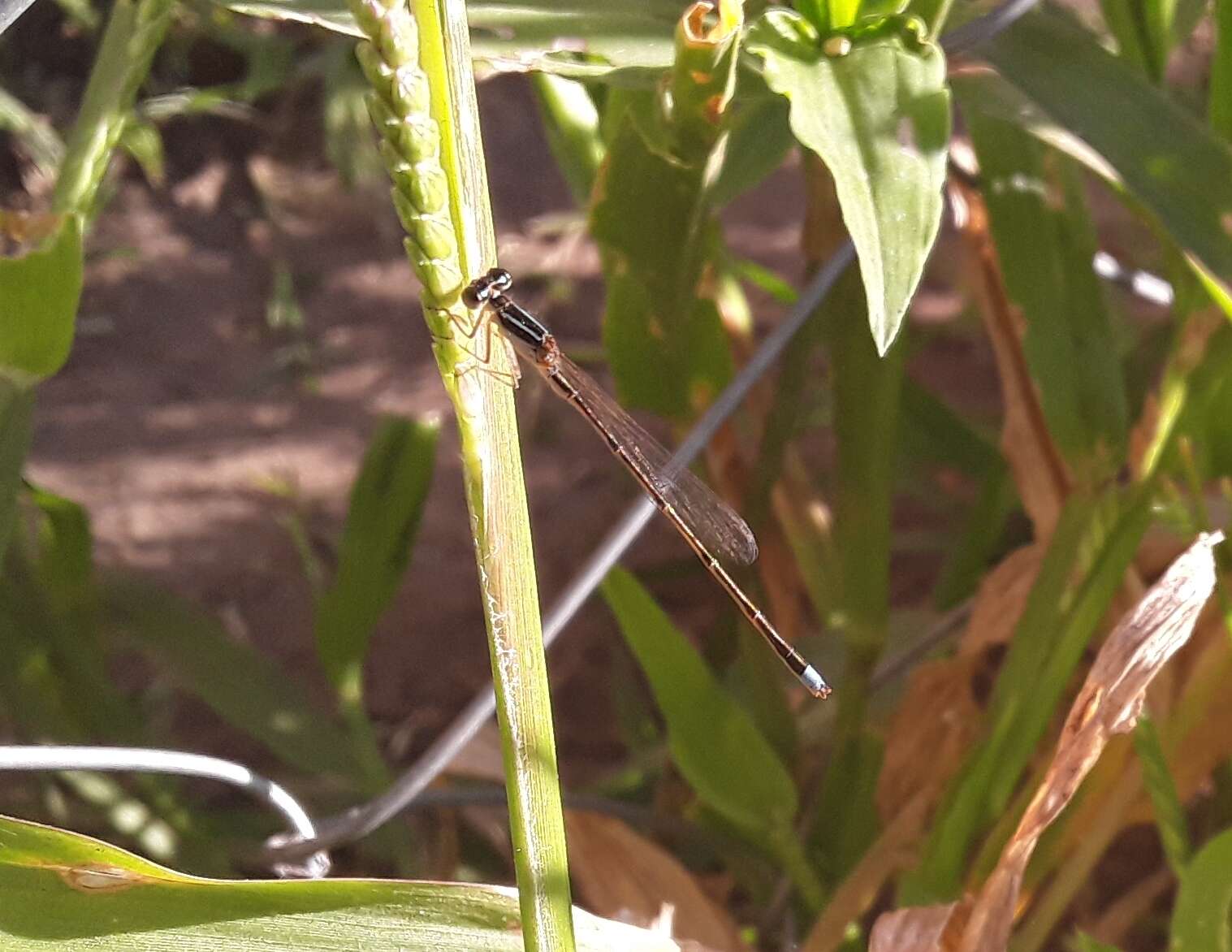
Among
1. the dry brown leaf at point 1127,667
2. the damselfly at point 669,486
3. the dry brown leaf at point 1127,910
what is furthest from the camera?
the dry brown leaf at point 1127,910

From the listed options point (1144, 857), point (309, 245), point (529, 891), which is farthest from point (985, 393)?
point (529, 891)

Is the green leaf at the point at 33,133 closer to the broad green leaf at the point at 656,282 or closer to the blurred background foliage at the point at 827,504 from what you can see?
the blurred background foliage at the point at 827,504

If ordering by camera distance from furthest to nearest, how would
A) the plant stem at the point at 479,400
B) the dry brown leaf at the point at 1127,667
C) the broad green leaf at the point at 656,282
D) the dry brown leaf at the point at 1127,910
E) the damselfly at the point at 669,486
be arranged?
the dry brown leaf at the point at 1127,910, the damselfly at the point at 669,486, the broad green leaf at the point at 656,282, the dry brown leaf at the point at 1127,667, the plant stem at the point at 479,400

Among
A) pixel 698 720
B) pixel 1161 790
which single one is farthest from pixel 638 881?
pixel 1161 790

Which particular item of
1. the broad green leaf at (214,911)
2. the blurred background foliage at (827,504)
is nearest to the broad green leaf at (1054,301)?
the blurred background foliage at (827,504)

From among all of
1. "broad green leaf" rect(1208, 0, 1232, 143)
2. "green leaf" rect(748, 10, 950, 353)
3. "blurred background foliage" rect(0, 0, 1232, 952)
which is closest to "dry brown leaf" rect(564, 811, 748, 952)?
"blurred background foliage" rect(0, 0, 1232, 952)

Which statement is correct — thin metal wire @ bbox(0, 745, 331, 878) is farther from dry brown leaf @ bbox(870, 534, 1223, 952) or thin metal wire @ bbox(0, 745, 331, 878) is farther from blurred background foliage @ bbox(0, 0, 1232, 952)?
dry brown leaf @ bbox(870, 534, 1223, 952)

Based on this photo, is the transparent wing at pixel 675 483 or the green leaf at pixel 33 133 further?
the green leaf at pixel 33 133

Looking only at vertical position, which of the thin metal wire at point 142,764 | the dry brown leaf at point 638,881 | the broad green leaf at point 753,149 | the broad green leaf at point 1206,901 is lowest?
the broad green leaf at point 1206,901

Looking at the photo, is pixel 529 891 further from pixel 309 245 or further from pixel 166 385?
pixel 309 245
